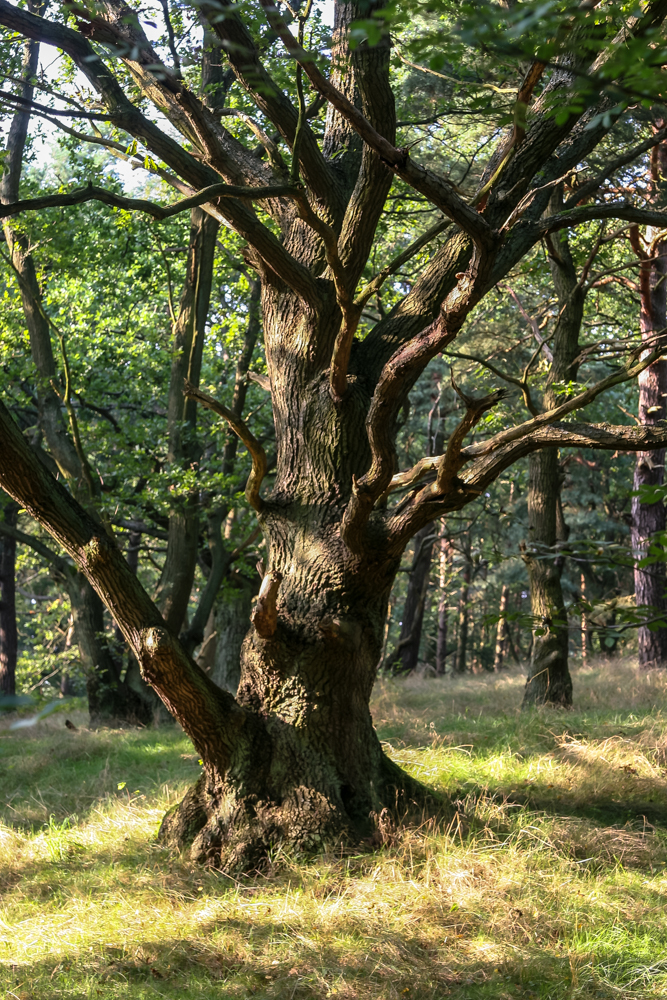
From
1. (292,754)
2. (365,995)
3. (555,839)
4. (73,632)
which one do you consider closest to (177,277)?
(73,632)

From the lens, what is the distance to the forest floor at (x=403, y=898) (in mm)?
3957

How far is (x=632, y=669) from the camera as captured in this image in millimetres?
12891

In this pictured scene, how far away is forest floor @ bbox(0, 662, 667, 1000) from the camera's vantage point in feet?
13.0

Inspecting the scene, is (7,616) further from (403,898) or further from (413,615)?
(403,898)

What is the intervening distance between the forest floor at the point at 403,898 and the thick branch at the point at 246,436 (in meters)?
2.47

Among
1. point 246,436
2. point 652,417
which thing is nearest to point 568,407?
point 246,436

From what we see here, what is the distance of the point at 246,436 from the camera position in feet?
16.8

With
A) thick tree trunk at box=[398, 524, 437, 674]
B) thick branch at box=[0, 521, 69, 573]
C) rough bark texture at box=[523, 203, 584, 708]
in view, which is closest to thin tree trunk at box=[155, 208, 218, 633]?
thick branch at box=[0, 521, 69, 573]

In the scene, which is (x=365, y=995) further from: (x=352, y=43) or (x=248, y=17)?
(x=248, y=17)

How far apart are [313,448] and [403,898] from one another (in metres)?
3.07

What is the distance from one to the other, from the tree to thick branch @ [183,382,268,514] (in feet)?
0.05

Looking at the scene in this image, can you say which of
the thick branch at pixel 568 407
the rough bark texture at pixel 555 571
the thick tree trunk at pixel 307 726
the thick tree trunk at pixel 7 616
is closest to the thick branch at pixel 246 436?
the thick tree trunk at pixel 307 726

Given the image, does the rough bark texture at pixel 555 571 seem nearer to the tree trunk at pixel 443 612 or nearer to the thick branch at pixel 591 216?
the thick branch at pixel 591 216

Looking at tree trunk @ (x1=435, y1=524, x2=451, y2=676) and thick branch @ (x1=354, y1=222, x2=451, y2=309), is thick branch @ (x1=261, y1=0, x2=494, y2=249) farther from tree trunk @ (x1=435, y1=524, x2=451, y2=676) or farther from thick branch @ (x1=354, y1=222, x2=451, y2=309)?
tree trunk @ (x1=435, y1=524, x2=451, y2=676)
